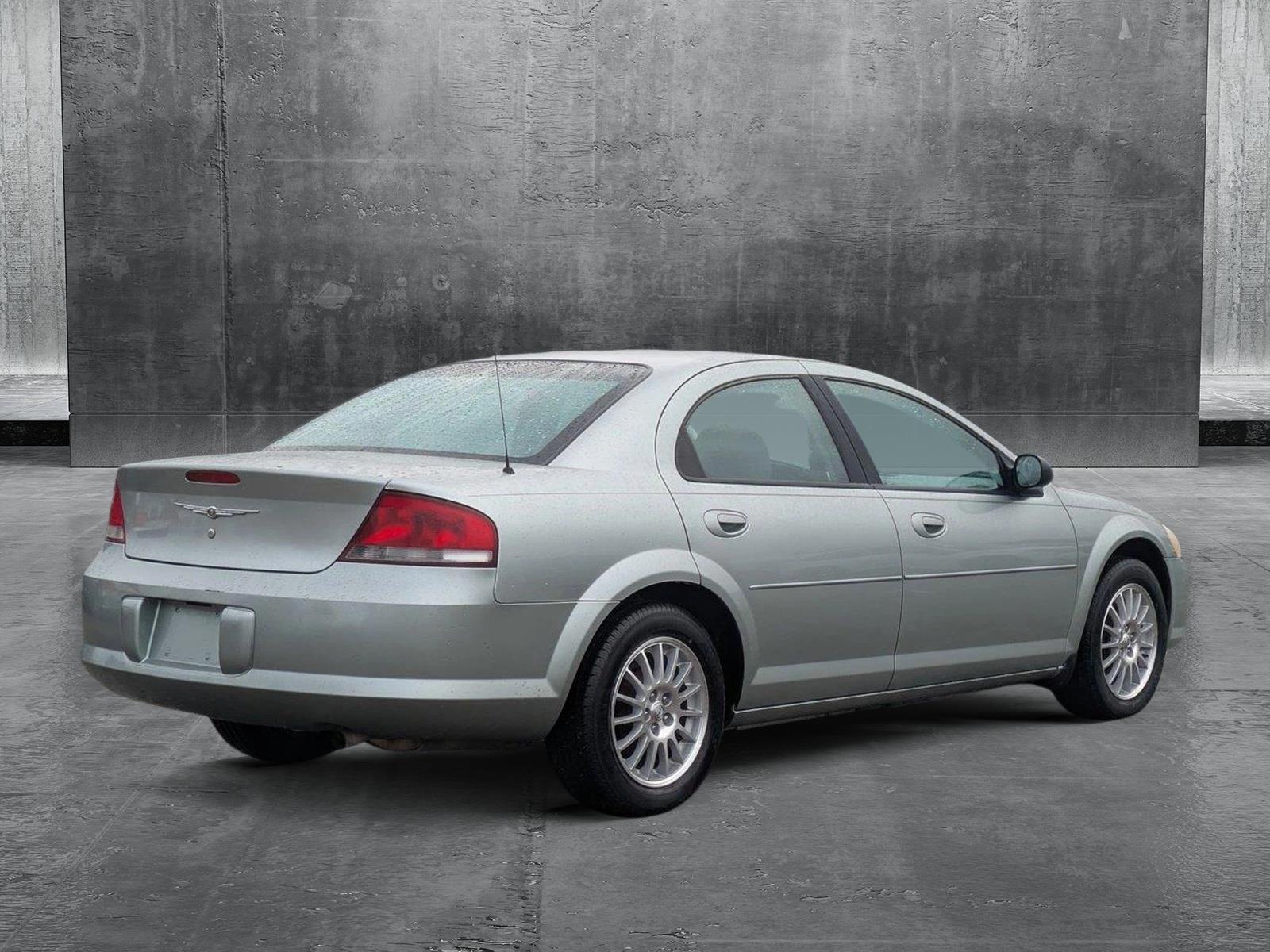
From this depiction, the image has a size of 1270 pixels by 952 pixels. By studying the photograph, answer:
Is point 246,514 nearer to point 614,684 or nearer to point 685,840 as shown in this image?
point 614,684

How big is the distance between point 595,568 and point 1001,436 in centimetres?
1383

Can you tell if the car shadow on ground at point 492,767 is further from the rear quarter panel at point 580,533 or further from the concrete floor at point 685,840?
the rear quarter panel at point 580,533

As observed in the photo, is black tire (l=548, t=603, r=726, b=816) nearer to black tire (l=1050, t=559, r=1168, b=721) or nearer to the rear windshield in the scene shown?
the rear windshield

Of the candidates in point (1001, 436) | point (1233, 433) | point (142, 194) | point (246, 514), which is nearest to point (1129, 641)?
point (246, 514)

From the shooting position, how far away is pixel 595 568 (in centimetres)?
536

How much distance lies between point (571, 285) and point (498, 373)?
480 inches

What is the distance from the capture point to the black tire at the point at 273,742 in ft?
20.3

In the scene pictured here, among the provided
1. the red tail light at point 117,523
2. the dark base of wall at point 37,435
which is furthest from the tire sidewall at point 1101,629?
the dark base of wall at point 37,435

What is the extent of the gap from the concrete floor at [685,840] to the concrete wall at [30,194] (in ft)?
80.1

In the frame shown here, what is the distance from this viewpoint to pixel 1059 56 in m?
18.5

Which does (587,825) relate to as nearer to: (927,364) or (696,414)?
(696,414)

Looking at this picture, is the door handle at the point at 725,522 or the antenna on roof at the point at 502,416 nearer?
the antenna on roof at the point at 502,416

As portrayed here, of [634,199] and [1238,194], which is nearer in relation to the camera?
[634,199]

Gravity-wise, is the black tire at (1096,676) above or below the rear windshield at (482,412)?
below
